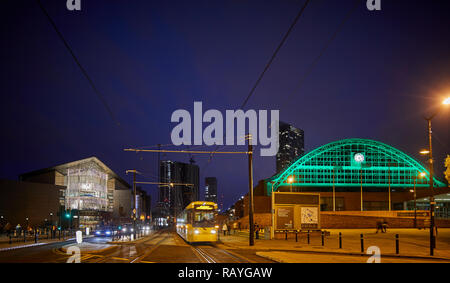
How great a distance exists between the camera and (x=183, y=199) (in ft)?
593

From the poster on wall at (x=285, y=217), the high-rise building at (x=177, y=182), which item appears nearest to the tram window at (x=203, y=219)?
the poster on wall at (x=285, y=217)

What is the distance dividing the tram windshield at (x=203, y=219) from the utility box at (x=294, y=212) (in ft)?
17.2

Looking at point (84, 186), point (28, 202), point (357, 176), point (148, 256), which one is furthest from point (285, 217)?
point (84, 186)

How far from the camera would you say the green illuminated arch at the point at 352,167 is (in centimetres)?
7912

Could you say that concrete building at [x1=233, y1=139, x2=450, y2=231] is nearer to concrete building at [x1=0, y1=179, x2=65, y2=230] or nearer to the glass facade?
concrete building at [x1=0, y1=179, x2=65, y2=230]

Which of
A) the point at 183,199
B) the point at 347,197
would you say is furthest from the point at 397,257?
the point at 183,199

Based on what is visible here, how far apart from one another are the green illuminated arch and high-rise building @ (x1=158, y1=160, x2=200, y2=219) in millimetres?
38222

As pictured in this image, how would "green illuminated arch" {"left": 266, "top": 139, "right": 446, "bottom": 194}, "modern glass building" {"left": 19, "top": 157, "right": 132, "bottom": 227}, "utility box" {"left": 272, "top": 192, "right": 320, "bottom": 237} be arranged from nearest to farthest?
"utility box" {"left": 272, "top": 192, "right": 320, "bottom": 237} → "green illuminated arch" {"left": 266, "top": 139, "right": 446, "bottom": 194} → "modern glass building" {"left": 19, "top": 157, "right": 132, "bottom": 227}

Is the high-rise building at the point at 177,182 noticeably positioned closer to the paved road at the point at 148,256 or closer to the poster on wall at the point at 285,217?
the poster on wall at the point at 285,217

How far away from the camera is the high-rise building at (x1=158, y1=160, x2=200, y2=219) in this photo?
428 feet

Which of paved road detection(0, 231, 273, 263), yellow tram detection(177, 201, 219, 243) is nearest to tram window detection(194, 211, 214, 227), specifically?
yellow tram detection(177, 201, 219, 243)

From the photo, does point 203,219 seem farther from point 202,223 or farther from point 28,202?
point 28,202
